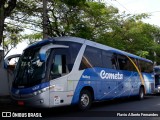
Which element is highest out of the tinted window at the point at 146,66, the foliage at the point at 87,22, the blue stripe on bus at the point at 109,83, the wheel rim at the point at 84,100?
the foliage at the point at 87,22

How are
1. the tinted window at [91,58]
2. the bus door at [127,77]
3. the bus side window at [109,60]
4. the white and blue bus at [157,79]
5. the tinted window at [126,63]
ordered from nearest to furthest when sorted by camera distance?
the tinted window at [91,58] < the bus side window at [109,60] < the bus door at [127,77] < the tinted window at [126,63] < the white and blue bus at [157,79]

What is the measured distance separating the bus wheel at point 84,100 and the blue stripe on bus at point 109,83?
0.30m

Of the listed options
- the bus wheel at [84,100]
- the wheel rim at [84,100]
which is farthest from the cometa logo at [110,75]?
the wheel rim at [84,100]

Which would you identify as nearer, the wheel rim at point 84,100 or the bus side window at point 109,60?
the wheel rim at point 84,100

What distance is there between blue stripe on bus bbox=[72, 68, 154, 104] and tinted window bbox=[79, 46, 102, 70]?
0.77ft

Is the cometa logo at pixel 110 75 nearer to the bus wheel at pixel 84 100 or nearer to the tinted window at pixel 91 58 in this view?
the tinted window at pixel 91 58

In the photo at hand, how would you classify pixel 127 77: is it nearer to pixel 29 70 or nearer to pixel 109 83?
pixel 109 83

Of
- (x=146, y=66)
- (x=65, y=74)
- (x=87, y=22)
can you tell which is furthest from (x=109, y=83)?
(x=87, y=22)

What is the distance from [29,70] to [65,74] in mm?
1405

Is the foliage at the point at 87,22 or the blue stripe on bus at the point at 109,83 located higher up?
the foliage at the point at 87,22

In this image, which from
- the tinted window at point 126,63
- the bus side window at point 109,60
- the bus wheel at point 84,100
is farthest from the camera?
the tinted window at point 126,63

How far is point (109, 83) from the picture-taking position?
49.6 feet

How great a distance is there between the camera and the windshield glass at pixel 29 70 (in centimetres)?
1115

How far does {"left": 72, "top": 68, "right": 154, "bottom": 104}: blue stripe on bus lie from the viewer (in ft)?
42.8
